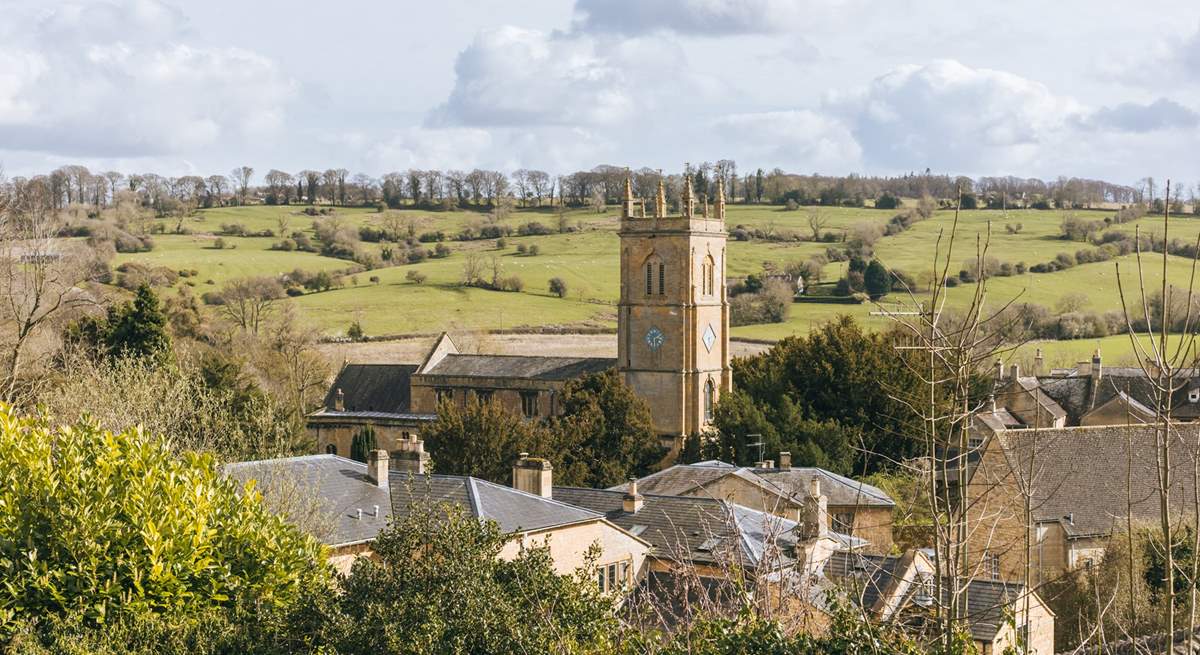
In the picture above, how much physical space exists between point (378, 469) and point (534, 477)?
19.5 feet

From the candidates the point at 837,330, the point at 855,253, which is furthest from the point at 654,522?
the point at 855,253

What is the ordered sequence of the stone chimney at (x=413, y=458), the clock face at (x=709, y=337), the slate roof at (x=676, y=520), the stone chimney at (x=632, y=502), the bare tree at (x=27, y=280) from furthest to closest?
the clock face at (x=709, y=337)
the stone chimney at (x=413, y=458)
the bare tree at (x=27, y=280)
the stone chimney at (x=632, y=502)
the slate roof at (x=676, y=520)

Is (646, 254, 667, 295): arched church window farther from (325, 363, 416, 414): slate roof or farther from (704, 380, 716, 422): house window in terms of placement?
(325, 363, 416, 414): slate roof

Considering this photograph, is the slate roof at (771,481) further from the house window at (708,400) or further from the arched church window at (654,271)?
the arched church window at (654,271)

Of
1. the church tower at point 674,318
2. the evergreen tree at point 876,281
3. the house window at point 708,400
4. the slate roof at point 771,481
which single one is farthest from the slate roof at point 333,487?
the evergreen tree at point 876,281

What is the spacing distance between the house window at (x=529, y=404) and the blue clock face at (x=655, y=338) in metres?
6.40

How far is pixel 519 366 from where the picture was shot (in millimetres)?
71375

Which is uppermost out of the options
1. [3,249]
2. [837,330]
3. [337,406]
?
[3,249]

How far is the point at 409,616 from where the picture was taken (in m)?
17.2

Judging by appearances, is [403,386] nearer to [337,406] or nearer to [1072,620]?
[337,406]

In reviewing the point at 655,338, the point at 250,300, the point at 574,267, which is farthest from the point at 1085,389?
the point at 574,267

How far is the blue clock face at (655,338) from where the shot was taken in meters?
68.4

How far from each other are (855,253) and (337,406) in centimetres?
5986

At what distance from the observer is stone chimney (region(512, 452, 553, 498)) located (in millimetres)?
37969
